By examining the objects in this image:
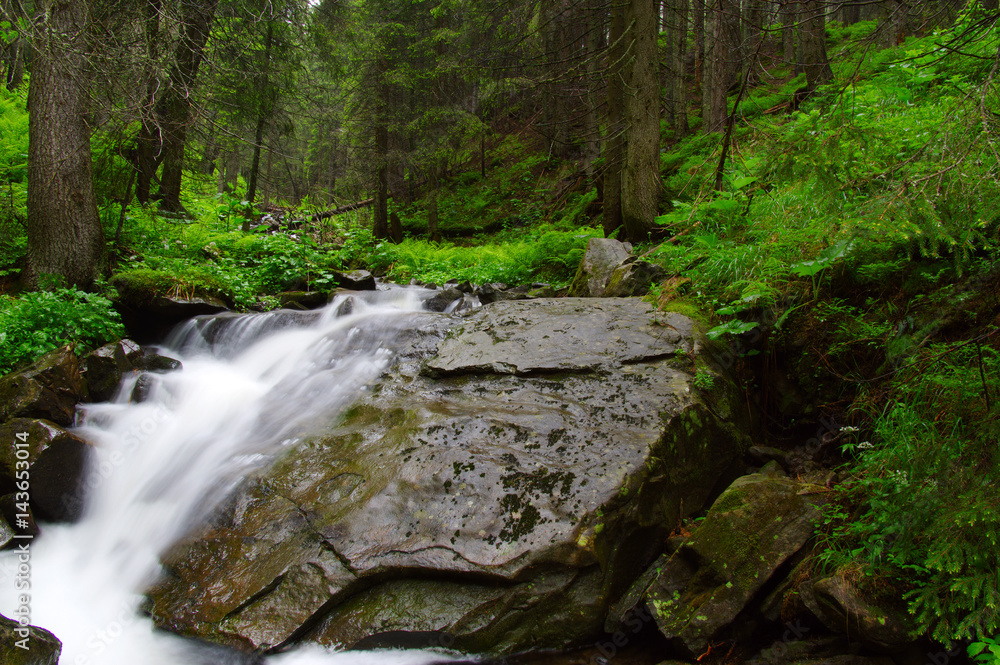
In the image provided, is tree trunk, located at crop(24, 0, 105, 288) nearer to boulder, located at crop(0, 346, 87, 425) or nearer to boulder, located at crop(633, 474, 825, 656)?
boulder, located at crop(0, 346, 87, 425)

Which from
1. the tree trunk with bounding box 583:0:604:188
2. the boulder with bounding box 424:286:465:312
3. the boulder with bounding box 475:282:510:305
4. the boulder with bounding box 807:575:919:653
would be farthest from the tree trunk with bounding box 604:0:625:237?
the boulder with bounding box 807:575:919:653

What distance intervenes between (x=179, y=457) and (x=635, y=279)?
5106mm

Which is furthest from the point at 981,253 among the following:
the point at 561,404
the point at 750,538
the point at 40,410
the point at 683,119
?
the point at 683,119

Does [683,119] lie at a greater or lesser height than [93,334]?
greater

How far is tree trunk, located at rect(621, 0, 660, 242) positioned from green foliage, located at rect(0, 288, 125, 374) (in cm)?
721

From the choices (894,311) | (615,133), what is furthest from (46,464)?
(615,133)

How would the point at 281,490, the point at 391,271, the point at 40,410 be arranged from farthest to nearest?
the point at 391,271 → the point at 40,410 → the point at 281,490

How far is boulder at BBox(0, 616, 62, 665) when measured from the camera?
2.44 meters

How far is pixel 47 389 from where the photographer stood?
4707 mm

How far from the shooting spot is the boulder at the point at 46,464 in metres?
3.98

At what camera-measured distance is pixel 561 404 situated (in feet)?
13.3

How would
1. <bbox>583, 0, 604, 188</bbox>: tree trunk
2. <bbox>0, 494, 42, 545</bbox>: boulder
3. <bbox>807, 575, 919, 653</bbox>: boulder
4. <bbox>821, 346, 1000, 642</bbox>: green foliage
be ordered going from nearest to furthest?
<bbox>821, 346, 1000, 642</bbox>: green foliage → <bbox>807, 575, 919, 653</bbox>: boulder → <bbox>0, 494, 42, 545</bbox>: boulder → <bbox>583, 0, 604, 188</bbox>: tree trunk

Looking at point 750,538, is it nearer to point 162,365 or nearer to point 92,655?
point 92,655

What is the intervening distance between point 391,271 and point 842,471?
9927 mm
